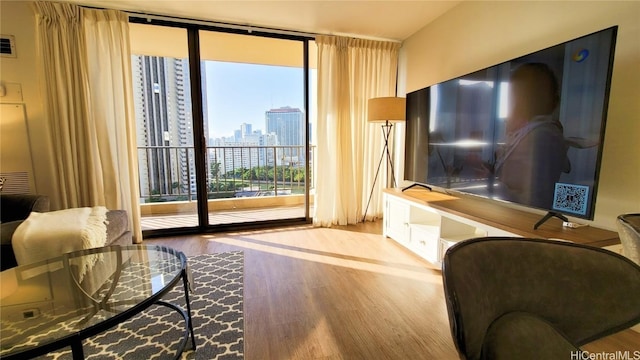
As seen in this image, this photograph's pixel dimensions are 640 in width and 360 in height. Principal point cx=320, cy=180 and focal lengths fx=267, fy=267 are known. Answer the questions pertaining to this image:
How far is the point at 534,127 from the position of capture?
164 cm

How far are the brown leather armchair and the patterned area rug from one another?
1.15 m

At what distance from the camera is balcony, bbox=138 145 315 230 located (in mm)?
3809

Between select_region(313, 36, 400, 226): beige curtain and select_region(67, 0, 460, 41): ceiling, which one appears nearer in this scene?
select_region(67, 0, 460, 41): ceiling

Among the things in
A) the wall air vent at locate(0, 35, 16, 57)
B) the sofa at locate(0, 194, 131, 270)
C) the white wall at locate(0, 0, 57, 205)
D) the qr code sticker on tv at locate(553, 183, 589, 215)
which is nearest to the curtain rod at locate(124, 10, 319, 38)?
the white wall at locate(0, 0, 57, 205)

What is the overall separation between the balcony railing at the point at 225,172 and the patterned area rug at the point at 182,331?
1.90 meters

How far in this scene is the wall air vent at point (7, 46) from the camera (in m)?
2.46

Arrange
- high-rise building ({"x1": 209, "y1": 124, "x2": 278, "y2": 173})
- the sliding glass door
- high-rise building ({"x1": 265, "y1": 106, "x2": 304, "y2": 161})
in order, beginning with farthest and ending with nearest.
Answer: high-rise building ({"x1": 209, "y1": 124, "x2": 278, "y2": 173}) → high-rise building ({"x1": 265, "y1": 106, "x2": 304, "y2": 161}) → the sliding glass door

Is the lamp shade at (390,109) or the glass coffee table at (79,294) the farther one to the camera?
the lamp shade at (390,109)

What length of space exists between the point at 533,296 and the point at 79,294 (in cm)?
190

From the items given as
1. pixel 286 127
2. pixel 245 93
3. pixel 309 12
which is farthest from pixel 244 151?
pixel 309 12

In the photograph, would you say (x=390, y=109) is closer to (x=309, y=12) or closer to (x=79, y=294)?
(x=309, y=12)

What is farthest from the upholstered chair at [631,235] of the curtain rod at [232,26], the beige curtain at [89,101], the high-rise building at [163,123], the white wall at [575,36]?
the beige curtain at [89,101]

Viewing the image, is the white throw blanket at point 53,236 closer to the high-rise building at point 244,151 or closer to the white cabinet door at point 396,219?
the high-rise building at point 244,151

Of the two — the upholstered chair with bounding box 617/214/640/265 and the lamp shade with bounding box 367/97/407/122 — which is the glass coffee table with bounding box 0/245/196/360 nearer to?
the upholstered chair with bounding box 617/214/640/265
